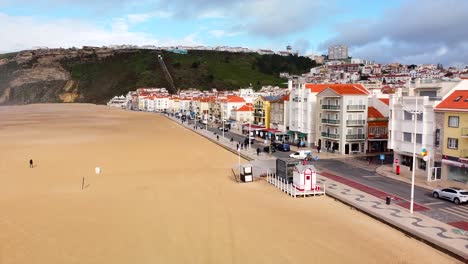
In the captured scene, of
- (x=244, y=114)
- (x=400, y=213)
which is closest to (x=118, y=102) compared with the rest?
(x=244, y=114)

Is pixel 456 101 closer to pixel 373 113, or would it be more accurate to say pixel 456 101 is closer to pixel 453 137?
pixel 453 137

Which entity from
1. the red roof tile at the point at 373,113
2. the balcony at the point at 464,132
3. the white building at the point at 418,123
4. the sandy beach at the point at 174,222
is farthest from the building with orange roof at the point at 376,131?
A: the sandy beach at the point at 174,222

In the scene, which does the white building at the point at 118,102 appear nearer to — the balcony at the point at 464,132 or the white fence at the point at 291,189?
the white fence at the point at 291,189

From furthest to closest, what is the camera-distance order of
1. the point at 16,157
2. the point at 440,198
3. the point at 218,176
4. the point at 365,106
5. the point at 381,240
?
the point at 365,106 < the point at 16,157 < the point at 218,176 < the point at 440,198 < the point at 381,240

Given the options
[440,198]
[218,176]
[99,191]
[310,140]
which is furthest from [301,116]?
[99,191]

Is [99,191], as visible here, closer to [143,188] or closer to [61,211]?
[143,188]

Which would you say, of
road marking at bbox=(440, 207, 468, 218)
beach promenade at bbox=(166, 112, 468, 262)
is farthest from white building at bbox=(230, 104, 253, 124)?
road marking at bbox=(440, 207, 468, 218)

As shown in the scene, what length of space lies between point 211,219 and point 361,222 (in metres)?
7.69

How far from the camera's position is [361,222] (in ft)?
64.5

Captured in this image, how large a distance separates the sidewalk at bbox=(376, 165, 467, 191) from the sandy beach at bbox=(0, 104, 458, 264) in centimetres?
928

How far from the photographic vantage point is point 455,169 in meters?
28.1

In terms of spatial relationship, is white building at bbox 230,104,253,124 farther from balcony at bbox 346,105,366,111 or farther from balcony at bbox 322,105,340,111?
balcony at bbox 346,105,366,111

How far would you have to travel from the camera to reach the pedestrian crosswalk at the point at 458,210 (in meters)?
20.8

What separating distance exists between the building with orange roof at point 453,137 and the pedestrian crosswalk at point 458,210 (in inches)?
227
